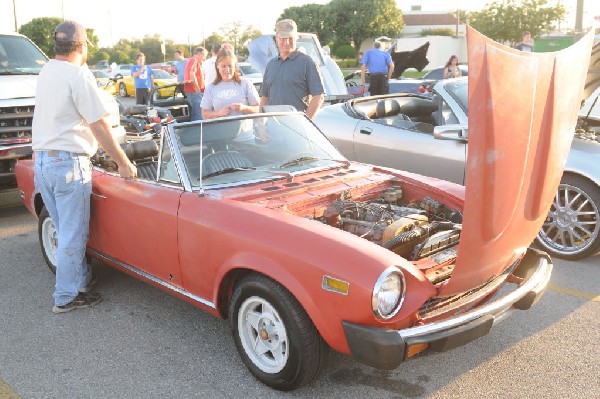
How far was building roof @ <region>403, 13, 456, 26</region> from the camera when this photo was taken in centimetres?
9225

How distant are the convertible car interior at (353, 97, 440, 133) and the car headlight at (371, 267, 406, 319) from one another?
375 centimetres

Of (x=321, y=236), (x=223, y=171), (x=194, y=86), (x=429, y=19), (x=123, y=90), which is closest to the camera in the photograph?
(x=321, y=236)

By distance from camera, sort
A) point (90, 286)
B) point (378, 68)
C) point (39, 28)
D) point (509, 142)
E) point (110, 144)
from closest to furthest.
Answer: point (509, 142)
point (110, 144)
point (90, 286)
point (378, 68)
point (39, 28)

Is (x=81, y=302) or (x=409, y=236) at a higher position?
(x=409, y=236)

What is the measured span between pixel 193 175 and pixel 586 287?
308 centimetres

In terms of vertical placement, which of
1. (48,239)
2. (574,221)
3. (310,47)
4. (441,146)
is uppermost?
(310,47)

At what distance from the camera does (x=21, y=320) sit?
4172 millimetres

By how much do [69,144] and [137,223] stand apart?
30.1 inches

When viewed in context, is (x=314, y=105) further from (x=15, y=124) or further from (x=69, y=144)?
(x=15, y=124)

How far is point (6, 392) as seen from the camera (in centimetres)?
325

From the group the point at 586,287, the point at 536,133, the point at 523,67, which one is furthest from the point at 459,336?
the point at 586,287

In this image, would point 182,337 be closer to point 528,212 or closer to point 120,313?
point 120,313

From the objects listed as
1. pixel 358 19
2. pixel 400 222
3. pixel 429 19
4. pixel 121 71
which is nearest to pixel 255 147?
pixel 400 222

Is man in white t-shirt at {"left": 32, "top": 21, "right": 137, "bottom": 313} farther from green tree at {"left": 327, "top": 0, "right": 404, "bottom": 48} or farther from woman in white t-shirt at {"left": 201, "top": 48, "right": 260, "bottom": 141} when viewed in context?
green tree at {"left": 327, "top": 0, "right": 404, "bottom": 48}
